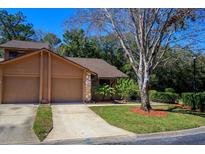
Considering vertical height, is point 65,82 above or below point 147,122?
above

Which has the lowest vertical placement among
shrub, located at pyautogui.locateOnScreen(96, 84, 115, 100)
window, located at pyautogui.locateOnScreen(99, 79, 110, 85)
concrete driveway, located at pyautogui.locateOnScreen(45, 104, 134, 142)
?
concrete driveway, located at pyautogui.locateOnScreen(45, 104, 134, 142)

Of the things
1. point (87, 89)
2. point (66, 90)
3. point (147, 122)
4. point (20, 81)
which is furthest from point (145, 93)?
point (20, 81)

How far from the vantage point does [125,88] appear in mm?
20891

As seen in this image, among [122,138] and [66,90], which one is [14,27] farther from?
[122,138]

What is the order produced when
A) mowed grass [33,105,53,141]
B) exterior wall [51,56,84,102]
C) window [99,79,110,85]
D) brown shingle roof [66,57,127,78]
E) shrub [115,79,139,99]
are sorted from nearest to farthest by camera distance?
mowed grass [33,105,53,141] → exterior wall [51,56,84,102] → shrub [115,79,139,99] → brown shingle roof [66,57,127,78] → window [99,79,110,85]

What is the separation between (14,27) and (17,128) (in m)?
33.3

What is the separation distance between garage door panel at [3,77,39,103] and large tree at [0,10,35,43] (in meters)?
23.0

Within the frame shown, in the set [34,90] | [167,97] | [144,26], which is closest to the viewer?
[144,26]

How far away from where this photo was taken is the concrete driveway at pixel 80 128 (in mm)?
9003

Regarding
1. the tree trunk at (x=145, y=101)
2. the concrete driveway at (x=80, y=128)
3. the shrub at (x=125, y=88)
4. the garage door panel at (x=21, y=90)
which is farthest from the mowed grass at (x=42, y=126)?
the shrub at (x=125, y=88)

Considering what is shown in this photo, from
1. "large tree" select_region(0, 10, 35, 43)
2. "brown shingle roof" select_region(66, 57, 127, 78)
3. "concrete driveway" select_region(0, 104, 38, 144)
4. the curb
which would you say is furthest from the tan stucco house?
"large tree" select_region(0, 10, 35, 43)

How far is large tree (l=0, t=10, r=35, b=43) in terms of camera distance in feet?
129

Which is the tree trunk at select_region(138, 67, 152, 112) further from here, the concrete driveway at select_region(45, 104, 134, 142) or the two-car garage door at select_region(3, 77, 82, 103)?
the two-car garage door at select_region(3, 77, 82, 103)
